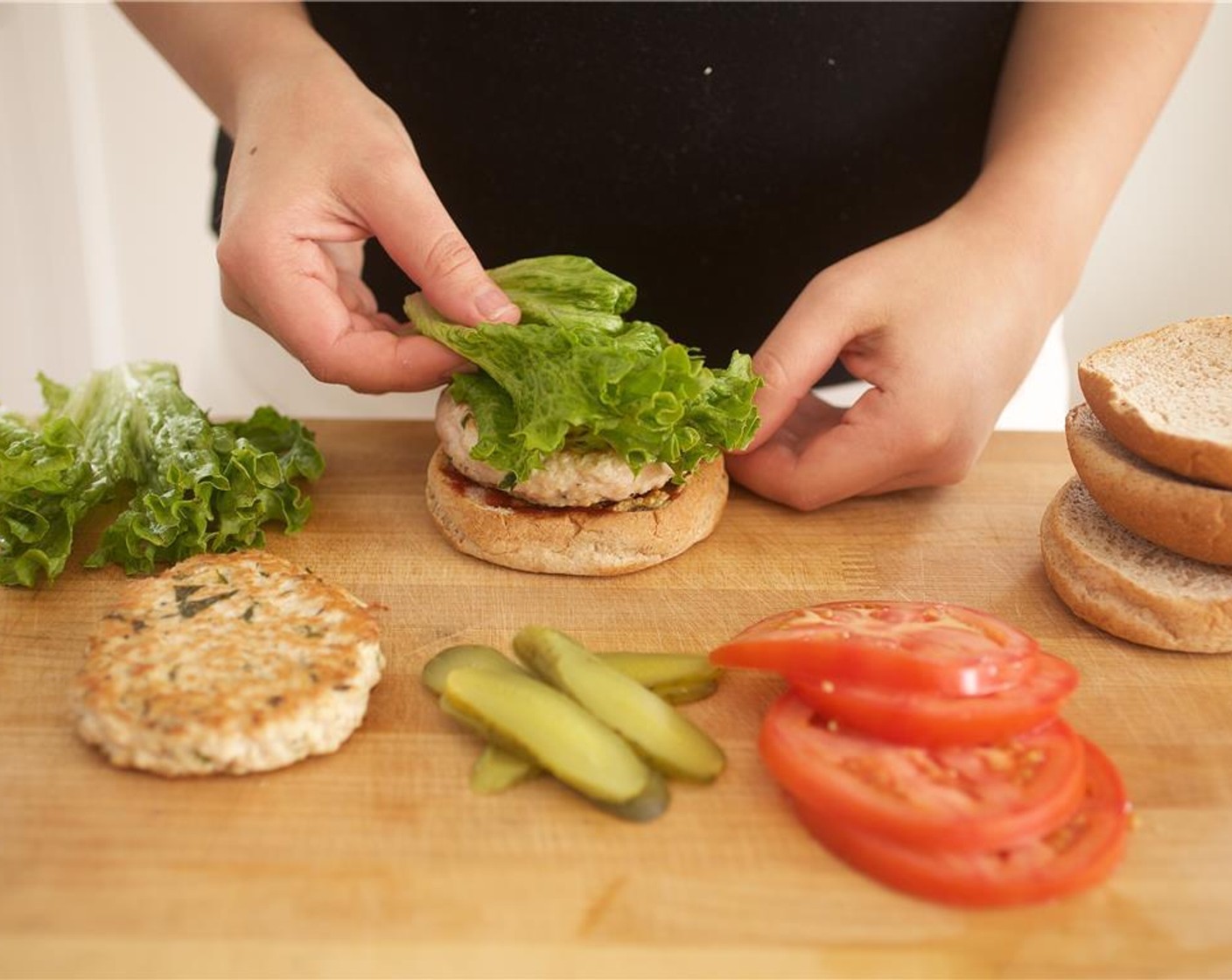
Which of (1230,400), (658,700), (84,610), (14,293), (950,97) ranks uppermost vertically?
(950,97)

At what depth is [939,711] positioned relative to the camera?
2.47m

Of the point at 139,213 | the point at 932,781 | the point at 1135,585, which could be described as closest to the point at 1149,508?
the point at 1135,585

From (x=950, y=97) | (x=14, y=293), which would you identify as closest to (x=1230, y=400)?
(x=950, y=97)

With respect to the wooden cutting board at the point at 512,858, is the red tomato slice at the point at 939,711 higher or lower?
higher

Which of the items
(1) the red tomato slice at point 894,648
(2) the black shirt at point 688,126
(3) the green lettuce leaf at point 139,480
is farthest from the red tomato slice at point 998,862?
(2) the black shirt at point 688,126

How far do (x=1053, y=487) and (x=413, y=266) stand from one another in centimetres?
206

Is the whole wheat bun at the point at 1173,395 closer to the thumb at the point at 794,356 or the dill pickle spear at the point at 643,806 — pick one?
the thumb at the point at 794,356

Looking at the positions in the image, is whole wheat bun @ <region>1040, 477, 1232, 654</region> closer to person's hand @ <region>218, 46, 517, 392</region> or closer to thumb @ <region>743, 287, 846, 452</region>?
thumb @ <region>743, 287, 846, 452</region>

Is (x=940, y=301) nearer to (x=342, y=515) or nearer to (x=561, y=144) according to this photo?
(x=561, y=144)

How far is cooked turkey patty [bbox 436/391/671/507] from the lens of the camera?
3.28 meters

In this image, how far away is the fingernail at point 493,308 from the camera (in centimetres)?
331

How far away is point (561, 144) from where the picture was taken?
13.9ft

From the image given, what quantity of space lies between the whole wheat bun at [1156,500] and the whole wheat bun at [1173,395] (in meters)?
0.04

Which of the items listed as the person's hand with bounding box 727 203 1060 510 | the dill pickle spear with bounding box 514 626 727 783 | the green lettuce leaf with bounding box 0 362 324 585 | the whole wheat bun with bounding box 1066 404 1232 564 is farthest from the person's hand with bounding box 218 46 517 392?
the whole wheat bun with bounding box 1066 404 1232 564
